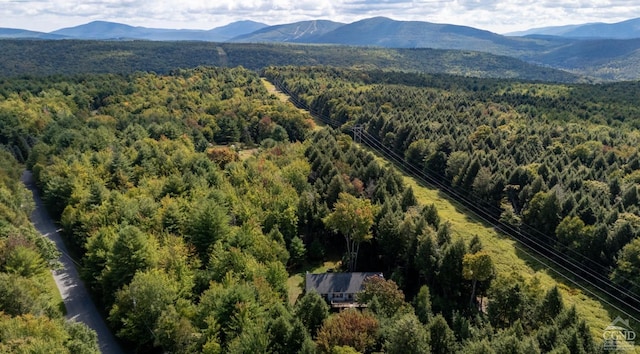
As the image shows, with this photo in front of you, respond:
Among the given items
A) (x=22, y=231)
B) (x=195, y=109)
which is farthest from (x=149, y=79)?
(x=22, y=231)

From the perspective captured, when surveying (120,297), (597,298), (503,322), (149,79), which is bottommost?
(597,298)

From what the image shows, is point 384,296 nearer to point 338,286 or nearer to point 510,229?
point 338,286

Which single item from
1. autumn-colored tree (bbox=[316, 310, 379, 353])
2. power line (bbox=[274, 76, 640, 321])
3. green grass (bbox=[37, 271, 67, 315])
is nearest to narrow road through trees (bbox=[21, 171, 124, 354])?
green grass (bbox=[37, 271, 67, 315])

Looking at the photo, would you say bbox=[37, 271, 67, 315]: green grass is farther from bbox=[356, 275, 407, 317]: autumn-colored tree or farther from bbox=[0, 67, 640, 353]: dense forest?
bbox=[356, 275, 407, 317]: autumn-colored tree

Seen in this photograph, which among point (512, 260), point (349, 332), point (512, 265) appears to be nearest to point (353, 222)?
point (349, 332)

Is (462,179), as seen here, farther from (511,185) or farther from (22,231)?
(22,231)

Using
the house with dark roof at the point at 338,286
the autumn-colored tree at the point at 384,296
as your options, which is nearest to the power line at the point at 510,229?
the autumn-colored tree at the point at 384,296
